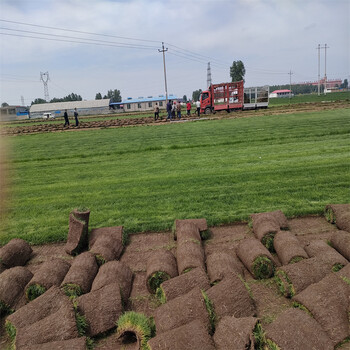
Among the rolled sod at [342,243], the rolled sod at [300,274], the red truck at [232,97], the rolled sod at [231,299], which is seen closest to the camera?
the rolled sod at [231,299]

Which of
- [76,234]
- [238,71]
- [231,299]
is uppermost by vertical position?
[238,71]

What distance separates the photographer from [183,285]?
166 inches

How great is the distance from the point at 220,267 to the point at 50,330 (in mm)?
2366

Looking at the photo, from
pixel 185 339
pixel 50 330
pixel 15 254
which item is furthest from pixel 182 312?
pixel 15 254

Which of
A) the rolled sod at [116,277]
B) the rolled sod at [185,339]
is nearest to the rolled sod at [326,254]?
the rolled sod at [185,339]

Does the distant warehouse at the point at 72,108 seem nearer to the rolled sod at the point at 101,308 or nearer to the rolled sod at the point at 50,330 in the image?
the rolled sod at the point at 101,308

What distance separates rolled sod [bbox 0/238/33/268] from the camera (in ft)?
18.3

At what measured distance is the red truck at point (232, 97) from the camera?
3931 centimetres

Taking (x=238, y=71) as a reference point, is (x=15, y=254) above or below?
below

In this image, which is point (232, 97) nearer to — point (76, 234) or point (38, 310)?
point (76, 234)

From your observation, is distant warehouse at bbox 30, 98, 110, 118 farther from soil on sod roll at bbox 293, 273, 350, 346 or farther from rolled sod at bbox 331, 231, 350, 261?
soil on sod roll at bbox 293, 273, 350, 346

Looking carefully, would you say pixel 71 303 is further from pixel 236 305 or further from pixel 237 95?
pixel 237 95

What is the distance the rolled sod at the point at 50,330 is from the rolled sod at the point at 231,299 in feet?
5.45

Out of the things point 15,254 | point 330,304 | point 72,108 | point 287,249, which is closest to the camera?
point 330,304
